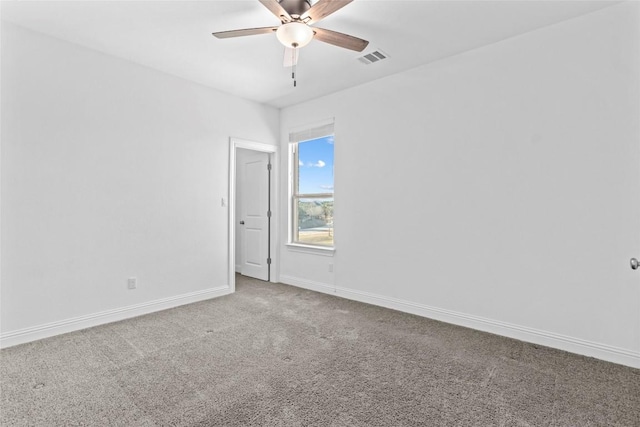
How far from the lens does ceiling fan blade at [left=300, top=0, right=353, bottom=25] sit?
1.99 m

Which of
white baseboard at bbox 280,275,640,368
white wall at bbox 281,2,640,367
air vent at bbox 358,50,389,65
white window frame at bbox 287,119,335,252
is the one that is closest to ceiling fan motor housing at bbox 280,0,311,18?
air vent at bbox 358,50,389,65

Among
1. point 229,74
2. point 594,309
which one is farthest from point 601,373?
point 229,74

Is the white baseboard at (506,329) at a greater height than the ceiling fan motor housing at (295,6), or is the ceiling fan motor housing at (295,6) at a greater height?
the ceiling fan motor housing at (295,6)

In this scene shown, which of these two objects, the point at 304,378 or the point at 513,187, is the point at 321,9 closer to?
the point at 513,187

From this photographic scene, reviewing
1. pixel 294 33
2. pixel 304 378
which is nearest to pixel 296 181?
pixel 294 33

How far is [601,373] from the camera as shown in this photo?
2.31 m

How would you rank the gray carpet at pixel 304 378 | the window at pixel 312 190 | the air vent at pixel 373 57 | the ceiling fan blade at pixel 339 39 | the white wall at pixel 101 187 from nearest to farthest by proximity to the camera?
the gray carpet at pixel 304 378
the ceiling fan blade at pixel 339 39
the white wall at pixel 101 187
the air vent at pixel 373 57
the window at pixel 312 190

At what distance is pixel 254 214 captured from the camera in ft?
17.3

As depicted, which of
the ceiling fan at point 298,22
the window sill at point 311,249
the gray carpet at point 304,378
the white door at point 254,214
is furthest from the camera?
the white door at point 254,214

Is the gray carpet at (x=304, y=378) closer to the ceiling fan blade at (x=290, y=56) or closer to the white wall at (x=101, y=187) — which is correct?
the white wall at (x=101, y=187)

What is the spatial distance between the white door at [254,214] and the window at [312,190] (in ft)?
1.53

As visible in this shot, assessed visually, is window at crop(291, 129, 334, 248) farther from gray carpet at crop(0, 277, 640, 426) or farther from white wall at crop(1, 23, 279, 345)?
gray carpet at crop(0, 277, 640, 426)

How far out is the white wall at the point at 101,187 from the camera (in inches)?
110

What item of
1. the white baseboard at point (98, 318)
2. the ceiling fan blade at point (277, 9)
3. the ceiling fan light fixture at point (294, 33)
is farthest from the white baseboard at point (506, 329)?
the ceiling fan blade at point (277, 9)
